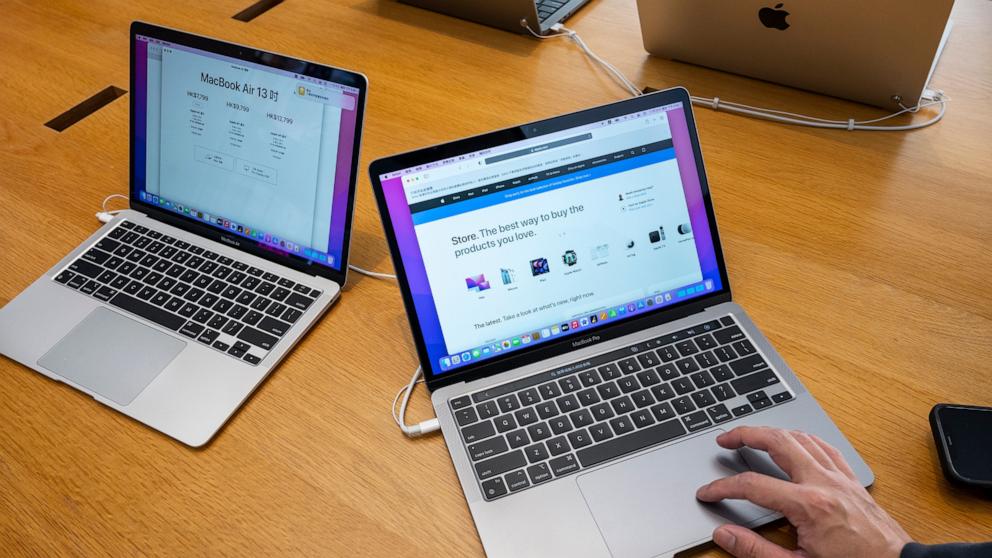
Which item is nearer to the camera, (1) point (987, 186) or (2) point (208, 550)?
(2) point (208, 550)

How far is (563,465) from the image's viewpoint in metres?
0.79

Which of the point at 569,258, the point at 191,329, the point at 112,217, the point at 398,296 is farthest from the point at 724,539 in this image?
the point at 112,217

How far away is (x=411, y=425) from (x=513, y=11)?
3.02ft

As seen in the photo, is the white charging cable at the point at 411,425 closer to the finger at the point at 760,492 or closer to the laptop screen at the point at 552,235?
the laptop screen at the point at 552,235

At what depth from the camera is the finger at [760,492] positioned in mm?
715

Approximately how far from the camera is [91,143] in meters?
1.29

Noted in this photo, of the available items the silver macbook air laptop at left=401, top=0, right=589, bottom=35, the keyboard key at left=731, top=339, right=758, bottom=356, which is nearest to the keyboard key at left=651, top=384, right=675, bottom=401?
the keyboard key at left=731, top=339, right=758, bottom=356

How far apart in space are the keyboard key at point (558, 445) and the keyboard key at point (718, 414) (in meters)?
0.16

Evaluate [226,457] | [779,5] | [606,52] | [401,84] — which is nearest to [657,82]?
[606,52]

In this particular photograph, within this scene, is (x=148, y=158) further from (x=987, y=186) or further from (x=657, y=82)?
(x=987, y=186)

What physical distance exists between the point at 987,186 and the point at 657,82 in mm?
543

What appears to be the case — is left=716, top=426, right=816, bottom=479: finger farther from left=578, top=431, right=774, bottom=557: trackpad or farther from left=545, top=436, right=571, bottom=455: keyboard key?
left=545, top=436, right=571, bottom=455: keyboard key

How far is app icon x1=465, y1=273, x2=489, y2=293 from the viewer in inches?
34.2

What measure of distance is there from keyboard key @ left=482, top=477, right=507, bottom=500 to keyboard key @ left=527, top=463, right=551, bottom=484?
1.2 inches
